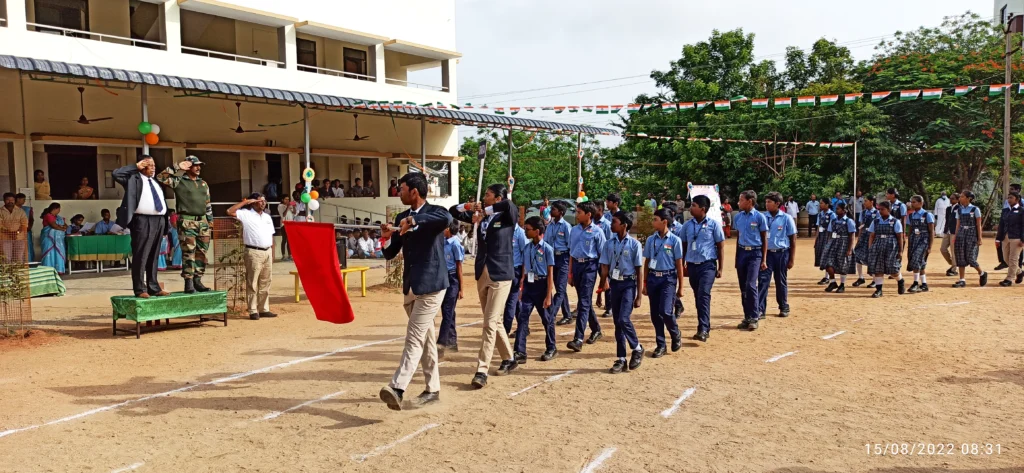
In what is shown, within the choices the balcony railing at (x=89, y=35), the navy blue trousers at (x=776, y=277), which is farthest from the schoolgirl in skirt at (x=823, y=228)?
the balcony railing at (x=89, y=35)

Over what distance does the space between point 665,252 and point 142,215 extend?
20.5ft

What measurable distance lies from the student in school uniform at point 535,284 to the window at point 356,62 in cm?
1607

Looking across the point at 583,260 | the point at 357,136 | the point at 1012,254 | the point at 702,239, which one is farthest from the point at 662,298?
the point at 357,136

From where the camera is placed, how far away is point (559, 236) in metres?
9.02

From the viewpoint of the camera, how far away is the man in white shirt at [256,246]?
33.8 ft

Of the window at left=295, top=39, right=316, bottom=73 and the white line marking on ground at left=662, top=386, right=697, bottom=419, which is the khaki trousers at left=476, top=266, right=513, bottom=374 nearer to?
the white line marking on ground at left=662, top=386, right=697, bottom=419

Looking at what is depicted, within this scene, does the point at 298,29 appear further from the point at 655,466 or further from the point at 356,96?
the point at 655,466

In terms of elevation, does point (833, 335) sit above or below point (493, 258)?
below

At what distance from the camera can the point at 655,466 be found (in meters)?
4.76

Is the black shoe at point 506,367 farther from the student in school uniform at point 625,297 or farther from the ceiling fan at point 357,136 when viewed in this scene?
the ceiling fan at point 357,136

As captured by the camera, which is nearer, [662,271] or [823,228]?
[662,271]

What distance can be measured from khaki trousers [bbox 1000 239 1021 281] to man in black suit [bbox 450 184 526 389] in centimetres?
1147

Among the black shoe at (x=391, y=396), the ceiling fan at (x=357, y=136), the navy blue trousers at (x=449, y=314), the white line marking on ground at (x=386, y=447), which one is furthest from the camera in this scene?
the ceiling fan at (x=357, y=136)

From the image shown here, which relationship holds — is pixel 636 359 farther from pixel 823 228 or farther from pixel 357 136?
pixel 357 136
